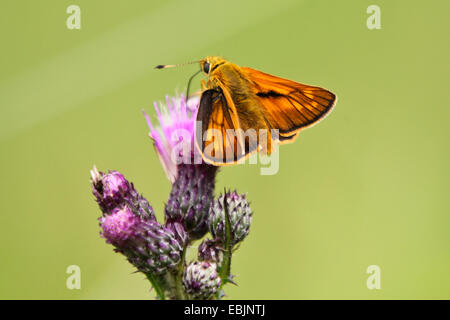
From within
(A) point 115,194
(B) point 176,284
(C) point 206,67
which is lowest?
(B) point 176,284

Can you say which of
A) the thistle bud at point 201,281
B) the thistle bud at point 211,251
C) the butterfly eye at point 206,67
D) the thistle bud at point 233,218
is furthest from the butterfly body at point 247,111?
the thistle bud at point 201,281

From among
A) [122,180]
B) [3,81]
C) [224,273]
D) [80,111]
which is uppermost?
[3,81]

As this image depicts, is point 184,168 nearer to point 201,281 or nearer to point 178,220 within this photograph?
point 178,220

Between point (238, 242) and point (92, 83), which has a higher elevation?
point (92, 83)

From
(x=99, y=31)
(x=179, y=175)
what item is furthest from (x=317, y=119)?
(x=99, y=31)

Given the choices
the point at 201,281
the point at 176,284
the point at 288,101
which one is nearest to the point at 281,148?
the point at 288,101

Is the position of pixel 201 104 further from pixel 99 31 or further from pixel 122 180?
pixel 99 31
